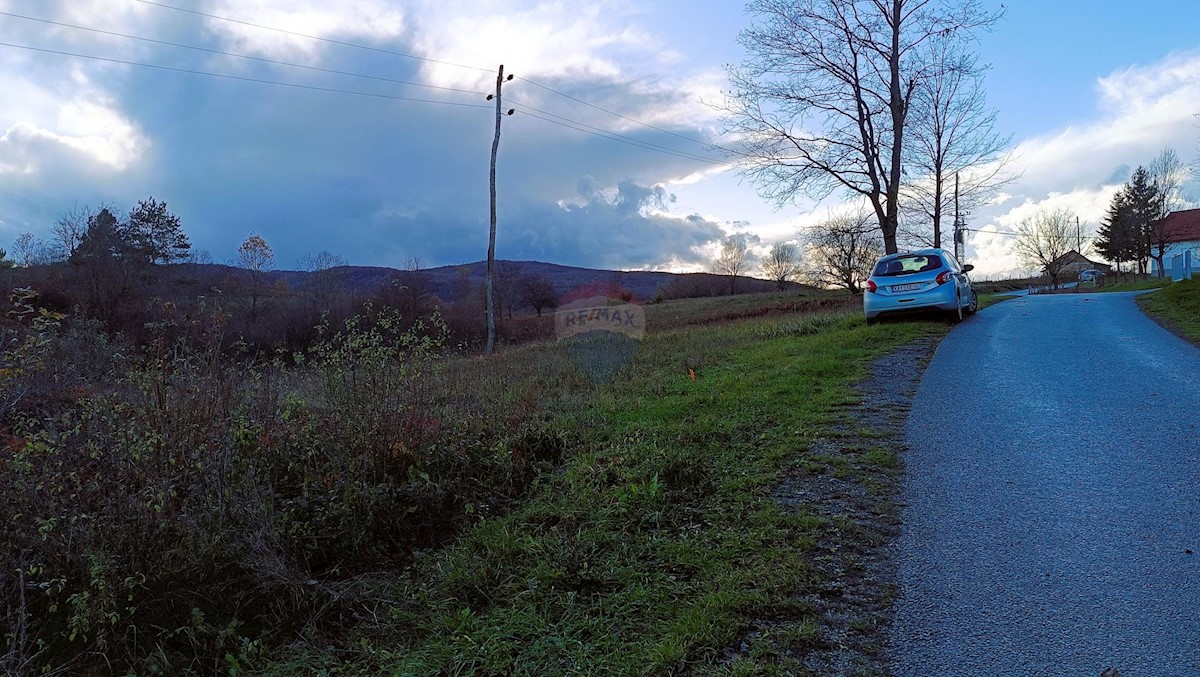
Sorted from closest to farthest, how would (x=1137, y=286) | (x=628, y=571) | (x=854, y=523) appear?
1. (x=628, y=571)
2. (x=854, y=523)
3. (x=1137, y=286)

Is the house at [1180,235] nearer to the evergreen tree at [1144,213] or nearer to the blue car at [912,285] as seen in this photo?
the evergreen tree at [1144,213]

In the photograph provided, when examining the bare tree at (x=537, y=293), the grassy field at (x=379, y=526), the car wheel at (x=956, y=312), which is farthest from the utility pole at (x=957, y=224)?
the bare tree at (x=537, y=293)

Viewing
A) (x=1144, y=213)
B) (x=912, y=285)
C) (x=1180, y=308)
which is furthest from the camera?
(x=1144, y=213)

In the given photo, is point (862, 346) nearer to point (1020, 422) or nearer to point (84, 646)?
point (1020, 422)

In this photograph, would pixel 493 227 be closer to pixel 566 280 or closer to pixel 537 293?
pixel 537 293

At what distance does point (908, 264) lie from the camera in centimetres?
1350

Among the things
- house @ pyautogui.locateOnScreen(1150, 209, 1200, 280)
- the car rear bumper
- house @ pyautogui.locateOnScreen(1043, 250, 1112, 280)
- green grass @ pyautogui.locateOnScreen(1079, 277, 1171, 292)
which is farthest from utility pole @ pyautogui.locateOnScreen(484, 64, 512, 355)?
house @ pyautogui.locateOnScreen(1150, 209, 1200, 280)

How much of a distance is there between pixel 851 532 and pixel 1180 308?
54.8 feet

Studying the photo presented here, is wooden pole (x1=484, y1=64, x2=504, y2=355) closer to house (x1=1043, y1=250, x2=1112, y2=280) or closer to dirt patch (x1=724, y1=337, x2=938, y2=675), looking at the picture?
dirt patch (x1=724, y1=337, x2=938, y2=675)

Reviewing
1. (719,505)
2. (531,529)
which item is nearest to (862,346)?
(719,505)

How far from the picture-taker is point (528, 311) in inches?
2854

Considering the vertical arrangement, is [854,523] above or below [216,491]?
below

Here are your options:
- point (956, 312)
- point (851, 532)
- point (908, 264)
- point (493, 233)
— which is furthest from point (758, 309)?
point (851, 532)

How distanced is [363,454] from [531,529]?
1466 millimetres
